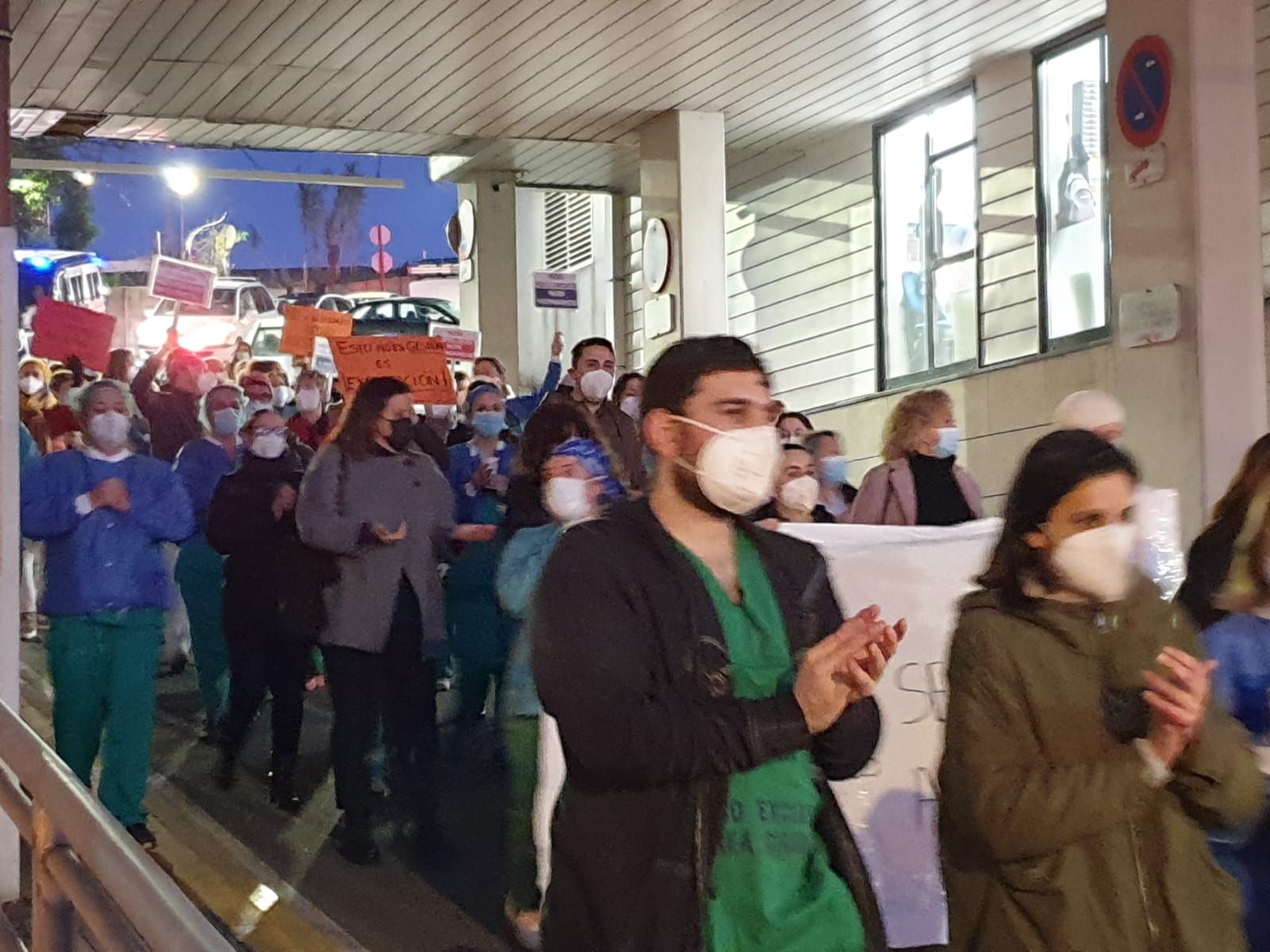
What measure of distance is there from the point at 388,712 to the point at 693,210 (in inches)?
351

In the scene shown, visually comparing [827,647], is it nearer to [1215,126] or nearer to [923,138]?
[1215,126]

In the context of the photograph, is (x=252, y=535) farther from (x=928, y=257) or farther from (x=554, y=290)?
(x=928, y=257)

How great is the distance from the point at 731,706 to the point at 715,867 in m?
0.26


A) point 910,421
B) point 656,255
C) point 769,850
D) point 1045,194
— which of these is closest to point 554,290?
point 656,255

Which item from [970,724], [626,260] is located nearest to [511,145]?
[626,260]

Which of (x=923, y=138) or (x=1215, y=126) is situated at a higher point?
(x=923, y=138)

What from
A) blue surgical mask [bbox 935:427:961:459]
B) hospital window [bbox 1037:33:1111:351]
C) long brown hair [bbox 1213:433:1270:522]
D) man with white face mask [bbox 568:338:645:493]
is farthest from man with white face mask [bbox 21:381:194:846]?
hospital window [bbox 1037:33:1111:351]

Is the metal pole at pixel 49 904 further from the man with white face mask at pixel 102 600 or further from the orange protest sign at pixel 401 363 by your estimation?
the orange protest sign at pixel 401 363

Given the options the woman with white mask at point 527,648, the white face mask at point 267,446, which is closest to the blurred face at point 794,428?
the white face mask at point 267,446

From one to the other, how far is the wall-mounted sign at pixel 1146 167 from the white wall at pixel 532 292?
9737mm

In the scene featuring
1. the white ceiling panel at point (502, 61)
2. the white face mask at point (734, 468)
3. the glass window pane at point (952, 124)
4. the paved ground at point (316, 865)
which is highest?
the white ceiling panel at point (502, 61)

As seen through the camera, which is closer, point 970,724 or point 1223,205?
point 970,724

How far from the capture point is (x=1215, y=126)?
10.3 meters

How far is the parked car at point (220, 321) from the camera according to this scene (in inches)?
1211
